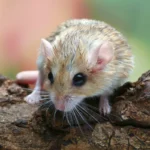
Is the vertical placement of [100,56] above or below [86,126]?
above

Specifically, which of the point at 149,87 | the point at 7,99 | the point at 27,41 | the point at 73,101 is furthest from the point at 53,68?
the point at 27,41

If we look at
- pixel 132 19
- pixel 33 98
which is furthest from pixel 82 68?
pixel 132 19

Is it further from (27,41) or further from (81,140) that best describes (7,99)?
(27,41)

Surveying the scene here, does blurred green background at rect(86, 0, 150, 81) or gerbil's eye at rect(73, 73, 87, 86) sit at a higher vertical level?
blurred green background at rect(86, 0, 150, 81)

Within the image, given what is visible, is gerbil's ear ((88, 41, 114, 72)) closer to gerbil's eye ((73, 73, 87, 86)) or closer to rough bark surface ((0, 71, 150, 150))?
gerbil's eye ((73, 73, 87, 86))


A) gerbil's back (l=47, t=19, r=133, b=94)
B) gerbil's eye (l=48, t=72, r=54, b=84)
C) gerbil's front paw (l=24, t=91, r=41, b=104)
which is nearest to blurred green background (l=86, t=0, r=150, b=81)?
gerbil's back (l=47, t=19, r=133, b=94)

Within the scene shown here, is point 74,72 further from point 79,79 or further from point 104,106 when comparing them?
point 104,106
